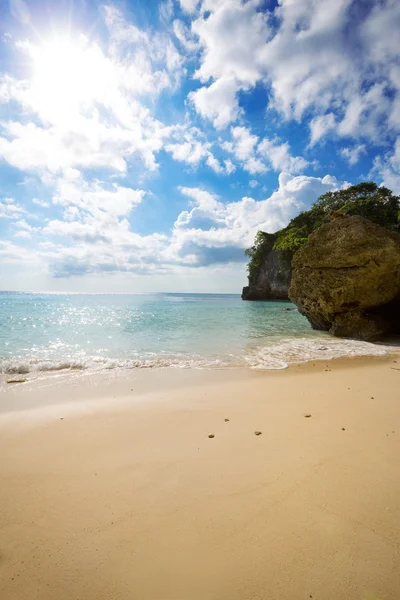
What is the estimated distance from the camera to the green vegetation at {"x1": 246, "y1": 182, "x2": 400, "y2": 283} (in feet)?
112

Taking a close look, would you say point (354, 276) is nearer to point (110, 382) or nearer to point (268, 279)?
point (110, 382)

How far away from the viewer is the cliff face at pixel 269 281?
57719 millimetres

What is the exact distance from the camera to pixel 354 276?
14.4 m

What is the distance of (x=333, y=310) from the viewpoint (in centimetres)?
1595

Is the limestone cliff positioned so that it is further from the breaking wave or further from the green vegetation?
the breaking wave

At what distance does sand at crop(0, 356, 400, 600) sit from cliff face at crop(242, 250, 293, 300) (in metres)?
51.4

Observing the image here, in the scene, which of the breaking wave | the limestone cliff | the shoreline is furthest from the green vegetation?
the shoreline

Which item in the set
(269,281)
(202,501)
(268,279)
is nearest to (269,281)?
(269,281)

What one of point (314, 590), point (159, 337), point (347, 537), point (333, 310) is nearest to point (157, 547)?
point (314, 590)

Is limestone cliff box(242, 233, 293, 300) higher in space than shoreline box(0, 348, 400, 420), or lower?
higher

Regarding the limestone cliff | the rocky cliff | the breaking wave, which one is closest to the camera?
the breaking wave

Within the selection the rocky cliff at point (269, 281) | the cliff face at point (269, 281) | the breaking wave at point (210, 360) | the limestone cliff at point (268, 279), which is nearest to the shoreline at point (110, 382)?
the breaking wave at point (210, 360)

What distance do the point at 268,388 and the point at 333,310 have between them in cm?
1172

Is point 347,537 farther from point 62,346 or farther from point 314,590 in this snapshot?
point 62,346
